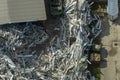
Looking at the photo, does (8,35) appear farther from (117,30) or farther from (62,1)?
(117,30)

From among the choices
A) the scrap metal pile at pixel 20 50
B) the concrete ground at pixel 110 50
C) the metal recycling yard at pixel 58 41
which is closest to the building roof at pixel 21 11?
the metal recycling yard at pixel 58 41

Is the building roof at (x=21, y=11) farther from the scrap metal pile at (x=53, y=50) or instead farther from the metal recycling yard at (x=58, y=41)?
the scrap metal pile at (x=53, y=50)

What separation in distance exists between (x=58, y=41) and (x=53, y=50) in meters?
0.69

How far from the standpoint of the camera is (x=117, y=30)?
2956 cm

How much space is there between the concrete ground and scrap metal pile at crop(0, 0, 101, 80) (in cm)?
86

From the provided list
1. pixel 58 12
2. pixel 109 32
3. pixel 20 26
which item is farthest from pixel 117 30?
pixel 20 26

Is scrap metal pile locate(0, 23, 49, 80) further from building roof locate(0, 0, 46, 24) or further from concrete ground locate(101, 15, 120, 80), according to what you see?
concrete ground locate(101, 15, 120, 80)

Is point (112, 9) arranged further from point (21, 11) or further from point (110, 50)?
point (21, 11)

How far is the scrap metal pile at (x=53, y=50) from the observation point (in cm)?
2795

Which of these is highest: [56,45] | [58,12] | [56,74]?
[58,12]

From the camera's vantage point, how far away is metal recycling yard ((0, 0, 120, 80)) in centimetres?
2783

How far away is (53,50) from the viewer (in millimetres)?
28609

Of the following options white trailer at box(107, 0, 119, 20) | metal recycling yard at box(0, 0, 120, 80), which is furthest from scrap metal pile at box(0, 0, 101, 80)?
white trailer at box(107, 0, 119, 20)

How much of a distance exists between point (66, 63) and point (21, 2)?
15.8ft
